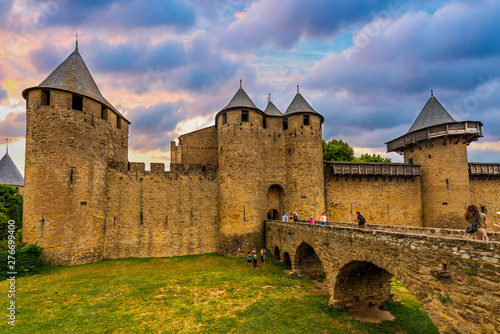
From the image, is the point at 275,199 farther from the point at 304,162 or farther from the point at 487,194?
the point at 487,194

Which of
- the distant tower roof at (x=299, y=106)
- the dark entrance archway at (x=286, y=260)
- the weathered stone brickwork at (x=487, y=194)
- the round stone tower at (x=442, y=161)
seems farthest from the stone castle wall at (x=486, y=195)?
the dark entrance archway at (x=286, y=260)

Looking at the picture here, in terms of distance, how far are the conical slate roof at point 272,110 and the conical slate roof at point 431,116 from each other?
14.6 meters

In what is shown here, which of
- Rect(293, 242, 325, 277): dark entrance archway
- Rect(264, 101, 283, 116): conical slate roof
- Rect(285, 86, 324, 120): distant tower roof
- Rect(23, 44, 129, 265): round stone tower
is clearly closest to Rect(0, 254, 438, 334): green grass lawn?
Rect(293, 242, 325, 277): dark entrance archway

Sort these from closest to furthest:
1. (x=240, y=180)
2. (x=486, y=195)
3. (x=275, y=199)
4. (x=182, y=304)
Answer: (x=182, y=304) → (x=240, y=180) → (x=275, y=199) → (x=486, y=195)

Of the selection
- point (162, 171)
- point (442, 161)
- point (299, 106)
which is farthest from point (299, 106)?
point (442, 161)

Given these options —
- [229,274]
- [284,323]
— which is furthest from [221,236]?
[284,323]

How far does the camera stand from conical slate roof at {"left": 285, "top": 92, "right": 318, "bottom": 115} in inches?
906

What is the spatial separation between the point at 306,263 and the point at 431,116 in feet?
69.0

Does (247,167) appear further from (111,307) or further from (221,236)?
(111,307)

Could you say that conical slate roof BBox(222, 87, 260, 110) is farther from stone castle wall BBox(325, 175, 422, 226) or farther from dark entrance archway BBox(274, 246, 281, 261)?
dark entrance archway BBox(274, 246, 281, 261)

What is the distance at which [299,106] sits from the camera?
23.4m

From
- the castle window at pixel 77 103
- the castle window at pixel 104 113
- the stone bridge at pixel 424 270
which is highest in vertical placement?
the castle window at pixel 77 103

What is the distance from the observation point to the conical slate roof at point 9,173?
3242 cm

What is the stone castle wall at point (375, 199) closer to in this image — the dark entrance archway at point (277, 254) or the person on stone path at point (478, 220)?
the dark entrance archway at point (277, 254)
